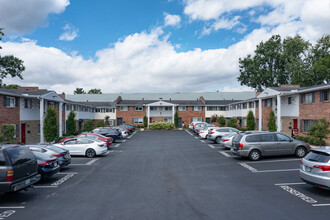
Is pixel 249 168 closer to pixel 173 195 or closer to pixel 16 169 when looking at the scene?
pixel 173 195

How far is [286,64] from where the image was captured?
48.7 m

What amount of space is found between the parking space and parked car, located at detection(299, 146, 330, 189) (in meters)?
0.54

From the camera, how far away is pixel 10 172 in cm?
749

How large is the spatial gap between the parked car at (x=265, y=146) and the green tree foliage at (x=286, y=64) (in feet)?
100.0

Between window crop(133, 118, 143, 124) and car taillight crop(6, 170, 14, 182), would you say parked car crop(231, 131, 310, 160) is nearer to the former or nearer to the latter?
car taillight crop(6, 170, 14, 182)

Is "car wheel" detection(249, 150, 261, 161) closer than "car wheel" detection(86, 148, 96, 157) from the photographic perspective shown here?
Yes

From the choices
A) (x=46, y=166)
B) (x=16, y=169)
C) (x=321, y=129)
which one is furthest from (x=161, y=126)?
(x=16, y=169)

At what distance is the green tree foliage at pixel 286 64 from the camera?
4286 cm

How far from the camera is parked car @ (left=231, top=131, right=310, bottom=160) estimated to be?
49.5 ft

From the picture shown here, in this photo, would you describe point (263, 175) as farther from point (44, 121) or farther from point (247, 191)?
point (44, 121)

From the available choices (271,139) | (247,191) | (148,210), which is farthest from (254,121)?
(148,210)

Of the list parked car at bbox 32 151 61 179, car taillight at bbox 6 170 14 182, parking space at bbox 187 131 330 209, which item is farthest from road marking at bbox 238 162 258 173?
car taillight at bbox 6 170 14 182

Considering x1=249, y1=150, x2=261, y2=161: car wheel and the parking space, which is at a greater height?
x1=249, y1=150, x2=261, y2=161: car wheel

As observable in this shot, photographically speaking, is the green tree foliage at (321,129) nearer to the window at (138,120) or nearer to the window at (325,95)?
the window at (325,95)
